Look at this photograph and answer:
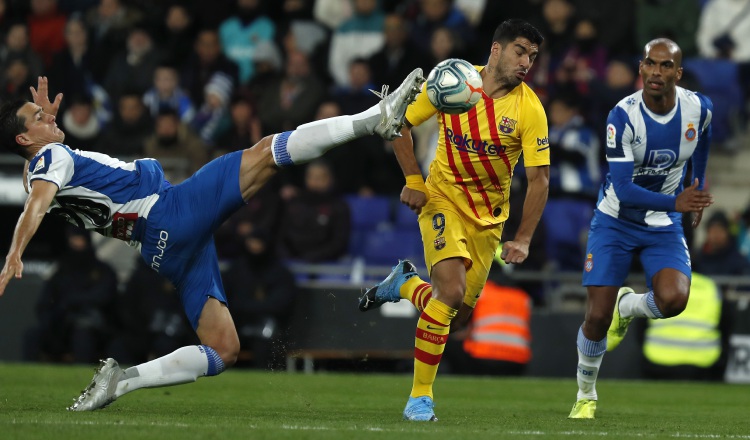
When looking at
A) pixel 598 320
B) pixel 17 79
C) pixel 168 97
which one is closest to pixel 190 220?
pixel 598 320

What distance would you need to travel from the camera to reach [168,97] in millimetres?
18000

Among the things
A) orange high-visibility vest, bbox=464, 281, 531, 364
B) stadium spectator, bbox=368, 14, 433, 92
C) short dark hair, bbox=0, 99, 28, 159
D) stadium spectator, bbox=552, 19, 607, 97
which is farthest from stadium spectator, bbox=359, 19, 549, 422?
stadium spectator, bbox=368, 14, 433, 92

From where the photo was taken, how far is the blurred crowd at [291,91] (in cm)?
1527

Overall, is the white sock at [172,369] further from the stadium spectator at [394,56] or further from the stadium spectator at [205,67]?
the stadium spectator at [205,67]

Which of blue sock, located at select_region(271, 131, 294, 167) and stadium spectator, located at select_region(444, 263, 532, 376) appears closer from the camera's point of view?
blue sock, located at select_region(271, 131, 294, 167)

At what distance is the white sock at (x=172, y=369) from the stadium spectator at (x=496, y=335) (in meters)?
6.37

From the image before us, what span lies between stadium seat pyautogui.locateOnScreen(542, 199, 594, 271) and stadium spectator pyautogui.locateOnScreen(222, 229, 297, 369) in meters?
3.25

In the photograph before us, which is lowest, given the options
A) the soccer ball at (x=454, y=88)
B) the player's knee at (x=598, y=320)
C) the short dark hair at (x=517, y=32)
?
the player's knee at (x=598, y=320)

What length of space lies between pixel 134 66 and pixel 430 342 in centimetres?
1149

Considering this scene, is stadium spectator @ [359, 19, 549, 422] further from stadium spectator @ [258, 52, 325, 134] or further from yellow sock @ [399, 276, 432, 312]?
stadium spectator @ [258, 52, 325, 134]

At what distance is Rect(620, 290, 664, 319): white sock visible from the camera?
32.0 feet

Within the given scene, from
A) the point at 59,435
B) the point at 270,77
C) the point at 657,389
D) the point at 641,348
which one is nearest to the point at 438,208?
the point at 59,435

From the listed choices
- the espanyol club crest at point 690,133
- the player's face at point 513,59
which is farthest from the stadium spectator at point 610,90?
the player's face at point 513,59

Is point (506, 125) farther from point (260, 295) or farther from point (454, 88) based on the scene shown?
point (260, 295)
